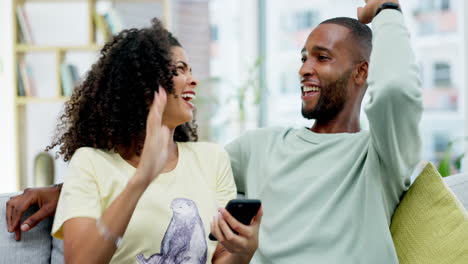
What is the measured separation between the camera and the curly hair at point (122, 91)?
1485 millimetres

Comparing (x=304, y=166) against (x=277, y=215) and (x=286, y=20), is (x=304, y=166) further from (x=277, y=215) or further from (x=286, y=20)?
(x=286, y=20)

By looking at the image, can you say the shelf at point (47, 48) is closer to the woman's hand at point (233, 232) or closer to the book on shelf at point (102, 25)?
the book on shelf at point (102, 25)

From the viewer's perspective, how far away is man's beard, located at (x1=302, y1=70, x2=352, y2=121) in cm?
179

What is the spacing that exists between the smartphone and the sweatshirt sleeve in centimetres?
39

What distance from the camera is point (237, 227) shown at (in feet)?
4.18

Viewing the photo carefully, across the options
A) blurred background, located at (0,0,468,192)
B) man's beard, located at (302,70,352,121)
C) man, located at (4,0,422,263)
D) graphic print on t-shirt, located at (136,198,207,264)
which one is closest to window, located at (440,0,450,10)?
blurred background, located at (0,0,468,192)

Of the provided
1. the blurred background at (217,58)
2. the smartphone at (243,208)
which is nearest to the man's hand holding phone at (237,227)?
the smartphone at (243,208)

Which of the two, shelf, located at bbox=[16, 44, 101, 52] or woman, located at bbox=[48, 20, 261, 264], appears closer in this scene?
woman, located at bbox=[48, 20, 261, 264]

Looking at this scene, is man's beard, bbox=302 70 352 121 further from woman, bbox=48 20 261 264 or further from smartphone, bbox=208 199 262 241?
smartphone, bbox=208 199 262 241

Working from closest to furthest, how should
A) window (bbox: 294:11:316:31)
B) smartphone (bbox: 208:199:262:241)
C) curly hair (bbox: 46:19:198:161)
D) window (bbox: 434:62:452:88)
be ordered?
smartphone (bbox: 208:199:262:241) < curly hair (bbox: 46:19:198:161) < window (bbox: 434:62:452:88) < window (bbox: 294:11:316:31)

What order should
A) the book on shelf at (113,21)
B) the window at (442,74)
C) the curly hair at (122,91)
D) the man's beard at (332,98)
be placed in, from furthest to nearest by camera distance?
the window at (442,74) → the book on shelf at (113,21) → the man's beard at (332,98) → the curly hair at (122,91)

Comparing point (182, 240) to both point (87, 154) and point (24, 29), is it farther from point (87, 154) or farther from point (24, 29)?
point (24, 29)

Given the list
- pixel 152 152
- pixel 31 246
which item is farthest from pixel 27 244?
pixel 152 152

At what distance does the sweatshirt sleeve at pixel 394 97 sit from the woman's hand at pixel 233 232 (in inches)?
14.9
